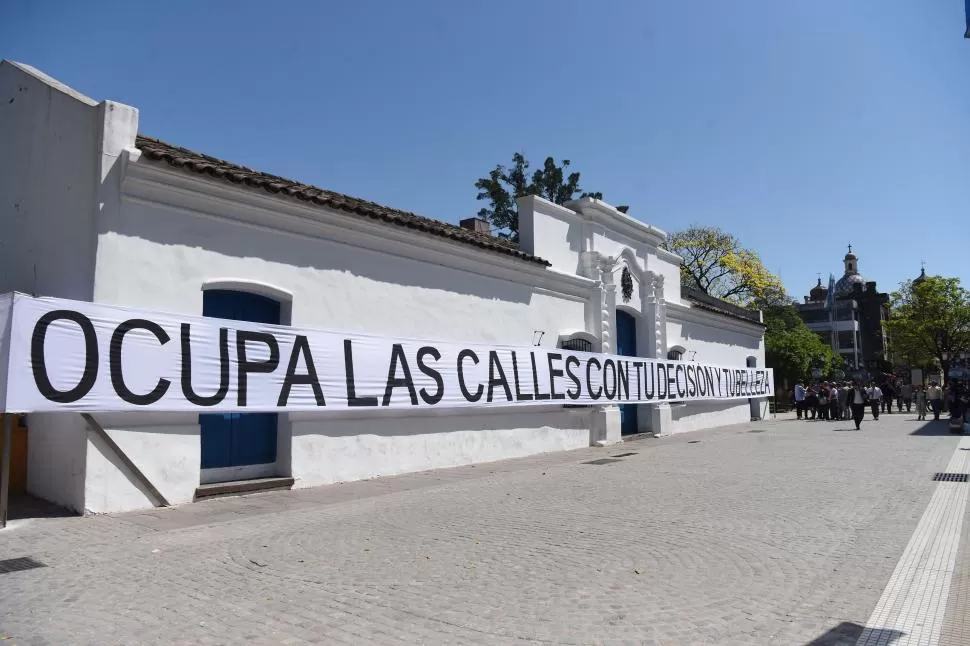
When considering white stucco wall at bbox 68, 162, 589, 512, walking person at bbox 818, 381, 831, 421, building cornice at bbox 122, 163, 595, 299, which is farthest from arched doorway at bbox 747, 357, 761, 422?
building cornice at bbox 122, 163, 595, 299

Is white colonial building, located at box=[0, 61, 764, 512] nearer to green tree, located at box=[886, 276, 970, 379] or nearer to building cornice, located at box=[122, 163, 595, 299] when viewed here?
building cornice, located at box=[122, 163, 595, 299]

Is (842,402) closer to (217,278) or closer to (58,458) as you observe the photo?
(217,278)

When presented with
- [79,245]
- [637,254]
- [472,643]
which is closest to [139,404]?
[79,245]

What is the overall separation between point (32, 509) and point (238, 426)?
2545 millimetres

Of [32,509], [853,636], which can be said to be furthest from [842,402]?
[32,509]

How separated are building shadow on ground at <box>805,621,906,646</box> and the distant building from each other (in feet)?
342

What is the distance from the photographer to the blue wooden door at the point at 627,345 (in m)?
19.0

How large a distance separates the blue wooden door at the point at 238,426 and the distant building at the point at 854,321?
10221 centimetres

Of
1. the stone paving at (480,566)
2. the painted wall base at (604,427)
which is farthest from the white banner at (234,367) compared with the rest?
the painted wall base at (604,427)

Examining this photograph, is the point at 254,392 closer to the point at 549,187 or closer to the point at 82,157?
the point at 82,157

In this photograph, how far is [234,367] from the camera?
891cm

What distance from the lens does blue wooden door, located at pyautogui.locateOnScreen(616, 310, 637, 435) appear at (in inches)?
748

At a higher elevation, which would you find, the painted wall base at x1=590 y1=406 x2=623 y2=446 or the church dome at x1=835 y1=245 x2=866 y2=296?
the church dome at x1=835 y1=245 x2=866 y2=296

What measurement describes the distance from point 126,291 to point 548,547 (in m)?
5.82
